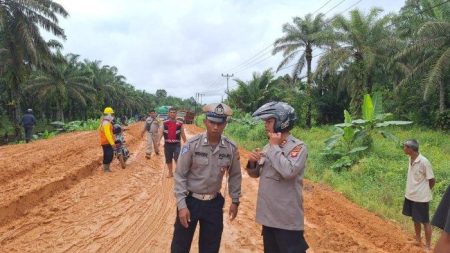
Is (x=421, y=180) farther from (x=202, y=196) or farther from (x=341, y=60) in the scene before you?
(x=341, y=60)

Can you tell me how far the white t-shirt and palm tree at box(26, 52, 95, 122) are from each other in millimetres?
36311

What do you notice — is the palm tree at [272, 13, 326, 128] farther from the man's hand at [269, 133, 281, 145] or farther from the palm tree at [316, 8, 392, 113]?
the man's hand at [269, 133, 281, 145]

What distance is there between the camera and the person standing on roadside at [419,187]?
596 centimetres

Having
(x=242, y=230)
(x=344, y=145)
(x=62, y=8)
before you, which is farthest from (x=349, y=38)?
(x=242, y=230)

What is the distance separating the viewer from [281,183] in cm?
345

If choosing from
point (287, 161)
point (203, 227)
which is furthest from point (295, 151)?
point (203, 227)

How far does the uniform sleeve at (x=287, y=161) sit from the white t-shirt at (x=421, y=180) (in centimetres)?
343

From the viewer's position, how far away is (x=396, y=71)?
101 ft

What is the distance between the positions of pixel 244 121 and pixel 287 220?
2693 centimetres

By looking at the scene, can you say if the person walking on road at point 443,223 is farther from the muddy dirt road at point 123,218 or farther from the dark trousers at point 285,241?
the muddy dirt road at point 123,218

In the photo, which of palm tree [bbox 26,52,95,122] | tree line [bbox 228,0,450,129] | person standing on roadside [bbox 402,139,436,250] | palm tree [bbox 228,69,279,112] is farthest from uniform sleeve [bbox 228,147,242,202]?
palm tree [bbox 26,52,95,122]

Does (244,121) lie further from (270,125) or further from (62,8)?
(270,125)

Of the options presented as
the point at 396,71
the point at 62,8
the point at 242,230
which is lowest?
the point at 242,230

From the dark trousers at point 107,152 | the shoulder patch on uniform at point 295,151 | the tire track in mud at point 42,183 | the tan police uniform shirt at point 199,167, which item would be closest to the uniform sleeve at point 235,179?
the tan police uniform shirt at point 199,167
